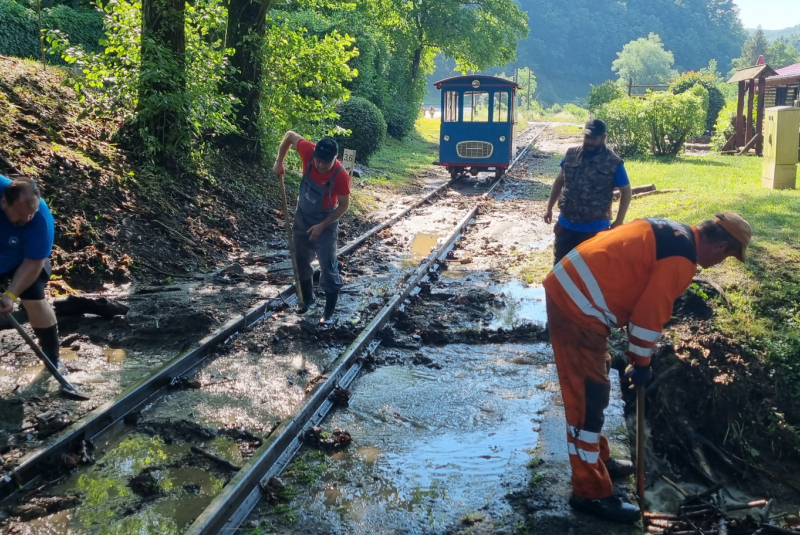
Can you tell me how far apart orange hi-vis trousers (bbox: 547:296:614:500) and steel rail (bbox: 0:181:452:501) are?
10.4ft

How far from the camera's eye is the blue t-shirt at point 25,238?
208 inches

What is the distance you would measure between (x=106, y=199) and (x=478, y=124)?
13.9m

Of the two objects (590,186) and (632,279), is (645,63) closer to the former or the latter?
(590,186)

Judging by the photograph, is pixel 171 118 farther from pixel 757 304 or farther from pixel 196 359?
pixel 757 304

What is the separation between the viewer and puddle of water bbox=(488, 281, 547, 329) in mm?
A: 7837

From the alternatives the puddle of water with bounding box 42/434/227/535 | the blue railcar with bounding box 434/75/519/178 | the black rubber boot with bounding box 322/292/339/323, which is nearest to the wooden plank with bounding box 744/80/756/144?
the blue railcar with bounding box 434/75/519/178

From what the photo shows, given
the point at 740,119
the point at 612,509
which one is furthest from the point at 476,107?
the point at 612,509

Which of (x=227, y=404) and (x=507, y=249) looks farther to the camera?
(x=507, y=249)

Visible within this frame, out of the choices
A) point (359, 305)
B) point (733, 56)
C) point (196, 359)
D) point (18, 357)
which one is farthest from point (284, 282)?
point (733, 56)

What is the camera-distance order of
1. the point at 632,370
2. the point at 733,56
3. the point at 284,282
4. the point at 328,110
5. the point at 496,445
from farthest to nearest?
the point at 733,56, the point at 328,110, the point at 284,282, the point at 496,445, the point at 632,370

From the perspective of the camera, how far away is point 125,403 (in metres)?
5.30

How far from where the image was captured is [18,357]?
615 centimetres

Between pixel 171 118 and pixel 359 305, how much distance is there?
5.70m

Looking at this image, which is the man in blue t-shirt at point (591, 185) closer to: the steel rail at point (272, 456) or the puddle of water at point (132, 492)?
the steel rail at point (272, 456)
